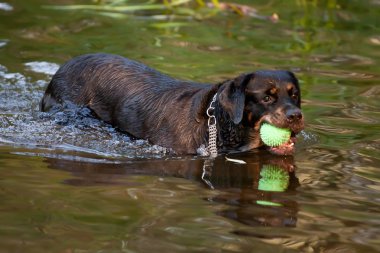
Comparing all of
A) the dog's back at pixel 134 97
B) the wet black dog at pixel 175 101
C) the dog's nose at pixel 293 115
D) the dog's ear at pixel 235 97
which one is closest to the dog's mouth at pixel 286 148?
the wet black dog at pixel 175 101

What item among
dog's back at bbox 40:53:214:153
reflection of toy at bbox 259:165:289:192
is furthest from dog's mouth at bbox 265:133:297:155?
dog's back at bbox 40:53:214:153

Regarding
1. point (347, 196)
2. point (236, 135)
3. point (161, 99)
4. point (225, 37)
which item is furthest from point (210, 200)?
point (225, 37)

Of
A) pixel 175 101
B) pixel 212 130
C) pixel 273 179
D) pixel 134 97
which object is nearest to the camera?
pixel 273 179

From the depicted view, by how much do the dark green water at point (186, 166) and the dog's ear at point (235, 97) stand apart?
47 centimetres

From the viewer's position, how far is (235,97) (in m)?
7.43

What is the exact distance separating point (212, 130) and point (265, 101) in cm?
69

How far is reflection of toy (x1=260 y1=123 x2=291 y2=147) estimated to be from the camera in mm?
7410

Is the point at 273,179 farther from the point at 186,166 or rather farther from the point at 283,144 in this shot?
the point at 186,166

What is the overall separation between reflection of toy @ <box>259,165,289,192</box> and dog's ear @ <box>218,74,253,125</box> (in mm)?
521

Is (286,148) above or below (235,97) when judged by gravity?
below

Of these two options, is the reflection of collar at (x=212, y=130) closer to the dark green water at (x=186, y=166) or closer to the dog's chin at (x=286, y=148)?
the dark green water at (x=186, y=166)

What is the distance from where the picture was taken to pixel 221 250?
4.97 metres

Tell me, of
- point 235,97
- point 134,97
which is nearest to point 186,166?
point 235,97

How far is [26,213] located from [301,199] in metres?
2.08
